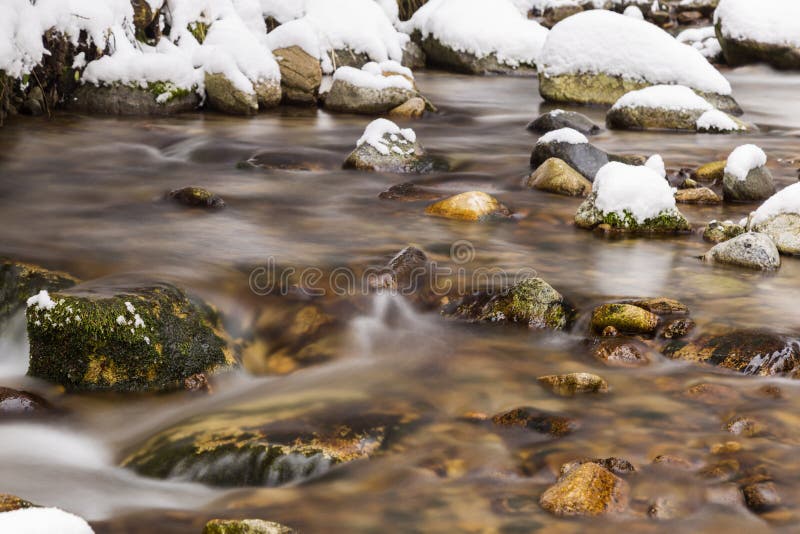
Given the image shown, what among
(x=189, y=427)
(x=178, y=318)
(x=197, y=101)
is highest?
(x=197, y=101)

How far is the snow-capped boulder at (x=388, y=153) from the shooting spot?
8305 millimetres

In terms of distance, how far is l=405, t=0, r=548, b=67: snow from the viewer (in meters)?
16.6

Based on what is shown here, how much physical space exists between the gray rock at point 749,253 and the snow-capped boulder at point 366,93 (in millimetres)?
6605

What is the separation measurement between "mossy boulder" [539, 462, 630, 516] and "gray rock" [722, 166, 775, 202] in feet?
15.7

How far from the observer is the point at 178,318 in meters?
4.20

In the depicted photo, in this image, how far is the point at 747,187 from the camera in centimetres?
720

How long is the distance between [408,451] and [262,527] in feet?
2.96

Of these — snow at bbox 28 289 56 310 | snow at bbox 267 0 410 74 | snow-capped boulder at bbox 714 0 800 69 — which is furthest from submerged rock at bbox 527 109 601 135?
snow-capped boulder at bbox 714 0 800 69

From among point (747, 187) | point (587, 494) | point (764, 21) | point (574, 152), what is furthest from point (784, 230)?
point (764, 21)

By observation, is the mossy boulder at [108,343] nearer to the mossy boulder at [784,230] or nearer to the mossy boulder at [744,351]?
the mossy boulder at [744,351]

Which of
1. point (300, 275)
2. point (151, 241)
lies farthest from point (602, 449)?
point (151, 241)

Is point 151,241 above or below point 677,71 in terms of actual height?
below

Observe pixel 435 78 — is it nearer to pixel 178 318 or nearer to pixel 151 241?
pixel 151 241

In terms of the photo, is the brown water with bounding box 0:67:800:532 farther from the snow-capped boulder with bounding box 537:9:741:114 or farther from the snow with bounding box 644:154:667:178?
the snow-capped boulder with bounding box 537:9:741:114
